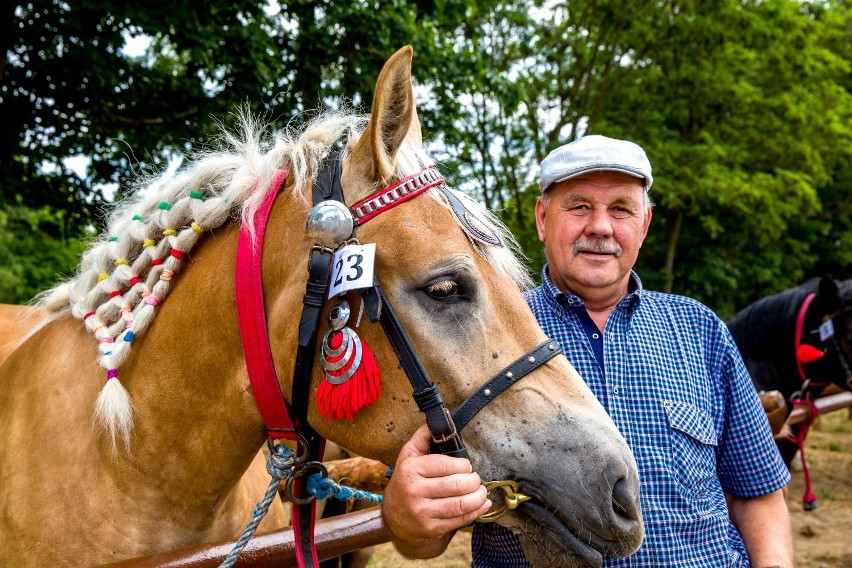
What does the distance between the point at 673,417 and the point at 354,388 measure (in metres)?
1.07

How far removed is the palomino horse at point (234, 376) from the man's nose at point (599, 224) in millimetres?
555

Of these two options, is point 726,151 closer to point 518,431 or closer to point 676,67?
point 676,67

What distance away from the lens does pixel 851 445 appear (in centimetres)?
1094

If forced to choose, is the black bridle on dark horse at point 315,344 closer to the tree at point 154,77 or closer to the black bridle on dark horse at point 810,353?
the black bridle on dark horse at point 810,353

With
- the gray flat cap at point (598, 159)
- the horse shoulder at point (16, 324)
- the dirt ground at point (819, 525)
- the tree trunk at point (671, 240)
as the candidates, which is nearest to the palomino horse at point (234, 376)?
the horse shoulder at point (16, 324)

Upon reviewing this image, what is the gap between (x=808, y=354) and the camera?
4.89 meters

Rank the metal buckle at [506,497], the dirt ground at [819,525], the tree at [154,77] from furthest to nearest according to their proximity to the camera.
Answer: the tree at [154,77], the dirt ground at [819,525], the metal buckle at [506,497]

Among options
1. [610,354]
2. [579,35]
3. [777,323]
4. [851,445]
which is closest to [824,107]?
[579,35]

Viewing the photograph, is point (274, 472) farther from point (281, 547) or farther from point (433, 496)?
point (433, 496)

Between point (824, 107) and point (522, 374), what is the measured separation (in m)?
13.9

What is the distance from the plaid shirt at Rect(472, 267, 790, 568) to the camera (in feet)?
6.22

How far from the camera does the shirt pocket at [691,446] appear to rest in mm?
1941

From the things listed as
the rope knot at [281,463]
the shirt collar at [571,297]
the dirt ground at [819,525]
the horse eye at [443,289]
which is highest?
the horse eye at [443,289]

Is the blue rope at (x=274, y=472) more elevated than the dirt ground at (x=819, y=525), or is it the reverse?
the blue rope at (x=274, y=472)
